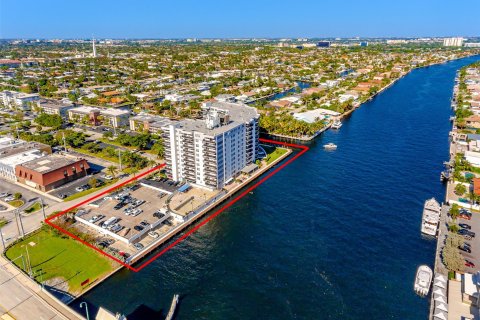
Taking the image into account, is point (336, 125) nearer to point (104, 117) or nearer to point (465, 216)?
point (465, 216)

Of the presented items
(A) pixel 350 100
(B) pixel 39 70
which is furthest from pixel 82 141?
(B) pixel 39 70

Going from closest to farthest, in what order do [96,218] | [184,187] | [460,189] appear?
1. [96,218]
2. [460,189]
3. [184,187]

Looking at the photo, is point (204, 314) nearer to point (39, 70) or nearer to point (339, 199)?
point (339, 199)

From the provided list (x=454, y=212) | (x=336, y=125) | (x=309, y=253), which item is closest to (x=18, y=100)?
(x=336, y=125)

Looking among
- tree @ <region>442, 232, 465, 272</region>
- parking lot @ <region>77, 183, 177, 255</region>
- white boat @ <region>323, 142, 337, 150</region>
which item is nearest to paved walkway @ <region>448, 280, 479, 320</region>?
tree @ <region>442, 232, 465, 272</region>

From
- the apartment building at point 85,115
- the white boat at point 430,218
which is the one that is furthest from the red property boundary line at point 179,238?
the apartment building at point 85,115

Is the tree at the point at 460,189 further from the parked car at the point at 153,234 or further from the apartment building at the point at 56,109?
the apartment building at the point at 56,109
